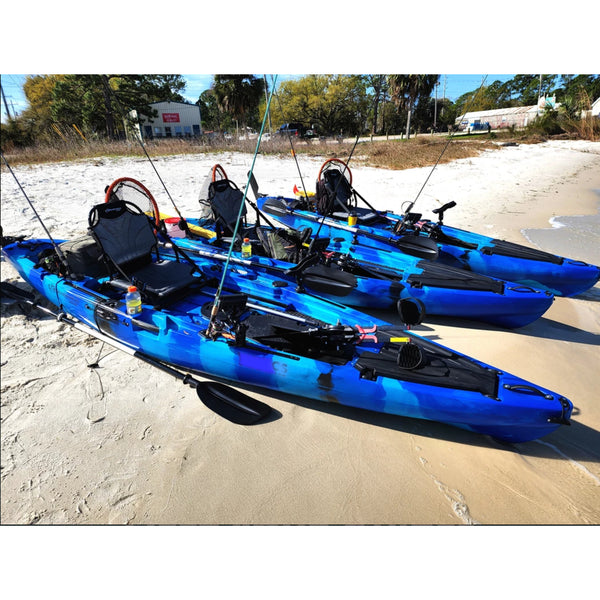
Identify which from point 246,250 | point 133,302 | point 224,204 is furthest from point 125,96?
point 133,302

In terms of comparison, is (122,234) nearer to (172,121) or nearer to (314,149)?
(172,121)

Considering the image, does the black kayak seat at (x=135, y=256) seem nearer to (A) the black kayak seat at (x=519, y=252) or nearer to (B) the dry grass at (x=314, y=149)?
(B) the dry grass at (x=314, y=149)

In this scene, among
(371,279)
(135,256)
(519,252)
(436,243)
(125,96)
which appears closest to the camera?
(135,256)

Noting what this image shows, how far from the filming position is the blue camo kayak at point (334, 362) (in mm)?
2926

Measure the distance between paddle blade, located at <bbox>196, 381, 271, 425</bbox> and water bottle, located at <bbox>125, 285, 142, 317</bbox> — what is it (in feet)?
3.54

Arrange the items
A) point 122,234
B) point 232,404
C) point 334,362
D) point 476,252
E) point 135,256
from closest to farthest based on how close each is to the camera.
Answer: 1. point 334,362
2. point 232,404
3. point 122,234
4. point 135,256
5. point 476,252

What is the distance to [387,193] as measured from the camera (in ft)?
36.8

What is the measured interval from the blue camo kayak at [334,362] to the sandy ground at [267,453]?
289mm

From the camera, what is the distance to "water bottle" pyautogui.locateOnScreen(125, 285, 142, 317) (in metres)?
3.67

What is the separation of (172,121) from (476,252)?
661 cm

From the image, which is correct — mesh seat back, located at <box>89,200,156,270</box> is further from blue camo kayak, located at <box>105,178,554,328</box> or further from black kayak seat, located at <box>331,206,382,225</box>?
black kayak seat, located at <box>331,206,382,225</box>

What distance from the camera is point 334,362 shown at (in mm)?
3260

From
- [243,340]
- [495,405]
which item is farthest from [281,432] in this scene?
[495,405]

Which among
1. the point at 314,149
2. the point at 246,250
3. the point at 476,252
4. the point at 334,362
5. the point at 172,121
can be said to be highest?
the point at 172,121
